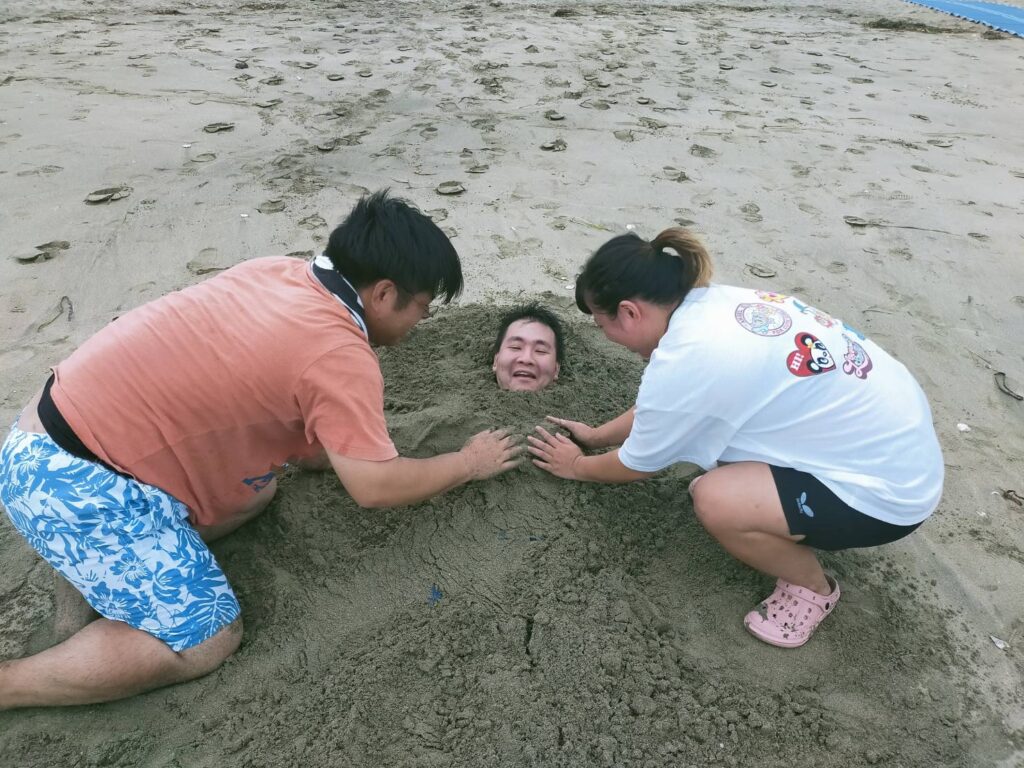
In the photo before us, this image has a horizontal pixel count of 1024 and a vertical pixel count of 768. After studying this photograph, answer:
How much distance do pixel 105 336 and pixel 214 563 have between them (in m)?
0.61

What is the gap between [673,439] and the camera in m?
1.67

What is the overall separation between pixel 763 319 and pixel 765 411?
0.21m

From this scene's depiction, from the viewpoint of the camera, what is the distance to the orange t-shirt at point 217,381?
1.56m

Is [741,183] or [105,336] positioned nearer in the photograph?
[105,336]

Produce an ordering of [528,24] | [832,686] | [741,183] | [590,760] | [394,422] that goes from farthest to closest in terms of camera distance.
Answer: [528,24]
[741,183]
[394,422]
[832,686]
[590,760]

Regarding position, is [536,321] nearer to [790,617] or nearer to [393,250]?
[393,250]

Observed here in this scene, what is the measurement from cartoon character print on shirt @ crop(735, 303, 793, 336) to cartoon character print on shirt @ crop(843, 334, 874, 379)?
156 millimetres

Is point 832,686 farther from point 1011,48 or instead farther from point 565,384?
point 1011,48

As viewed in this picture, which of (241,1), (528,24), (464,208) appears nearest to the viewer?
(464,208)

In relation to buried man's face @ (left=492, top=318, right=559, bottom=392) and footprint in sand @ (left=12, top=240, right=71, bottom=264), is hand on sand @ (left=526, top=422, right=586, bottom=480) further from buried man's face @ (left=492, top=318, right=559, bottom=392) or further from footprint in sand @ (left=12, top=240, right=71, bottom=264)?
footprint in sand @ (left=12, top=240, right=71, bottom=264)

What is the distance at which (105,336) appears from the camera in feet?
5.35

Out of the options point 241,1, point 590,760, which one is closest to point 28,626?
point 590,760

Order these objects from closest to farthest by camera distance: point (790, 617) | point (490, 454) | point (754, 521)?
point (754, 521) < point (790, 617) < point (490, 454)

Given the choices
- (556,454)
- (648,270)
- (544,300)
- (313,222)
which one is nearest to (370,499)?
Answer: (556,454)
